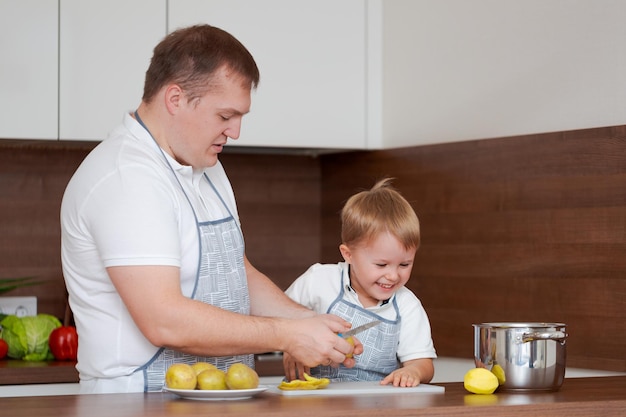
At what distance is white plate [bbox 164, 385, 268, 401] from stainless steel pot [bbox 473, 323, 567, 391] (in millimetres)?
431

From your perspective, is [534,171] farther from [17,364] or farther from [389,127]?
[17,364]

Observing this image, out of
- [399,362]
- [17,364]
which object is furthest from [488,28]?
[17,364]

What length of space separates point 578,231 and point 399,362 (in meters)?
0.55

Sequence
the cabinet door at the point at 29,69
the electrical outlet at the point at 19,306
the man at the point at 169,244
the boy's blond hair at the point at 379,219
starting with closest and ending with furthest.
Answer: the man at the point at 169,244 < the boy's blond hair at the point at 379,219 < the cabinet door at the point at 29,69 < the electrical outlet at the point at 19,306

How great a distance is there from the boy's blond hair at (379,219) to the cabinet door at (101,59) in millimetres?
1007

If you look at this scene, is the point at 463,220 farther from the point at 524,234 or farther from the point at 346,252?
the point at 346,252

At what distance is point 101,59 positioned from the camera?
9.20 feet

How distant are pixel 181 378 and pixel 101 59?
1.46m

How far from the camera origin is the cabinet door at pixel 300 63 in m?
2.92

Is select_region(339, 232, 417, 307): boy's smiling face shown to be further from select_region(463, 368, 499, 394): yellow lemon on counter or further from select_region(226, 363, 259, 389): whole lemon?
select_region(226, 363, 259, 389): whole lemon

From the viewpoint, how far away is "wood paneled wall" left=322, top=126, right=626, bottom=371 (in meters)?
2.32

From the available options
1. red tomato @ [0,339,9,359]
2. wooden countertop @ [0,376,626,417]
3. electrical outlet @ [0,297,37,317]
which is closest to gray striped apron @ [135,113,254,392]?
wooden countertop @ [0,376,626,417]

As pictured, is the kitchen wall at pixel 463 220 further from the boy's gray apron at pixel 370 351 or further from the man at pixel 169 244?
the man at pixel 169 244

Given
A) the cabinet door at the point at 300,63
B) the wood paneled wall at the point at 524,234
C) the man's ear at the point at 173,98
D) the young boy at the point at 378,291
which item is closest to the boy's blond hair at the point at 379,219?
the young boy at the point at 378,291
